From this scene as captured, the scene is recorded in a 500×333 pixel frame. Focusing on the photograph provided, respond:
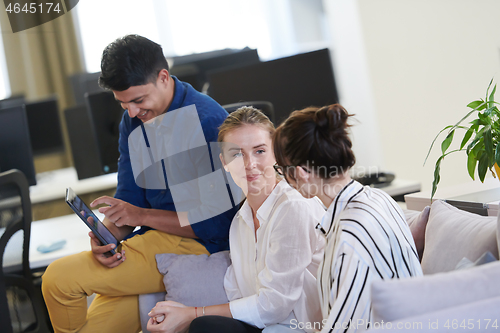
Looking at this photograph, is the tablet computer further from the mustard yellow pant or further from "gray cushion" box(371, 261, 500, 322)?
"gray cushion" box(371, 261, 500, 322)

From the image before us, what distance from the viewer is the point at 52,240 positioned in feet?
8.20

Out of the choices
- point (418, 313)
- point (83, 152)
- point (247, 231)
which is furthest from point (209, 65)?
point (418, 313)

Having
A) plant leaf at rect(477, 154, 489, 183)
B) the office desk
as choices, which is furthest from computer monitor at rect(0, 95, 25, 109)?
plant leaf at rect(477, 154, 489, 183)

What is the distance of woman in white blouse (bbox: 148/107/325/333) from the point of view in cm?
126

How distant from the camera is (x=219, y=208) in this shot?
160 centimetres

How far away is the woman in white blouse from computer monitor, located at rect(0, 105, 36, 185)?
4.72 ft

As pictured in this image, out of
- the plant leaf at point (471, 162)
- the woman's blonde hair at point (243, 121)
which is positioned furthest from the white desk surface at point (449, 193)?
the woman's blonde hair at point (243, 121)

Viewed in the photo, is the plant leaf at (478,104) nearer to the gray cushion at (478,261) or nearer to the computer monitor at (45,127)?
the gray cushion at (478,261)

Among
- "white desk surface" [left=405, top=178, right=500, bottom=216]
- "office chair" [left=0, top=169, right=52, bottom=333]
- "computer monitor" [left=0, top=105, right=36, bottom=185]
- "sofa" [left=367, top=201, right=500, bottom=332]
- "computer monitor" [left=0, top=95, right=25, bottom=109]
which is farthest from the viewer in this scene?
"computer monitor" [left=0, top=95, right=25, bottom=109]

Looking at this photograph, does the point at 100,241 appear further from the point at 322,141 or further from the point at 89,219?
the point at 322,141

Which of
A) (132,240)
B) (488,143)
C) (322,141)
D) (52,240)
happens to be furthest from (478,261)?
(52,240)

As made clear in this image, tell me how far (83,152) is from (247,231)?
5.16 feet

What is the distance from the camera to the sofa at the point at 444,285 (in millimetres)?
786

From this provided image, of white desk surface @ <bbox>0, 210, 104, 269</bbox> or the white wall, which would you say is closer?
white desk surface @ <bbox>0, 210, 104, 269</bbox>
